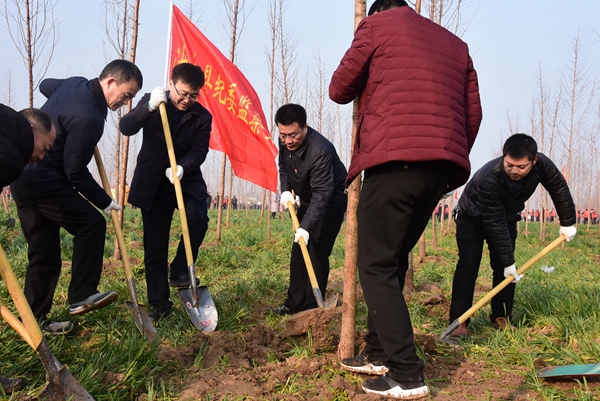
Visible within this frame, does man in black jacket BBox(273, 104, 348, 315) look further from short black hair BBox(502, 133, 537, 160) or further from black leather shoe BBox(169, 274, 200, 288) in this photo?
short black hair BBox(502, 133, 537, 160)

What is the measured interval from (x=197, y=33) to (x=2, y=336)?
4528 mm

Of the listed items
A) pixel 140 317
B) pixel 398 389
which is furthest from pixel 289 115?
pixel 398 389

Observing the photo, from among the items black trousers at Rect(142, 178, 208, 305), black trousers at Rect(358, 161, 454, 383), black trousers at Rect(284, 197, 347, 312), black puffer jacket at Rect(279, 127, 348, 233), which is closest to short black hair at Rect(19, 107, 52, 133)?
black trousers at Rect(142, 178, 208, 305)

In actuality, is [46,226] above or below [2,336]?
above

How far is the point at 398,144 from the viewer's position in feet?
7.46

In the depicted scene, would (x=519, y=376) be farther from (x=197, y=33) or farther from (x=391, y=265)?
(x=197, y=33)

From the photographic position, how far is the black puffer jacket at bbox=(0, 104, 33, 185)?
222cm

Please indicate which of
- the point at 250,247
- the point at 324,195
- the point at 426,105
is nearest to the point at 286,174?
the point at 324,195

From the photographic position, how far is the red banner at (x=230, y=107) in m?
6.23

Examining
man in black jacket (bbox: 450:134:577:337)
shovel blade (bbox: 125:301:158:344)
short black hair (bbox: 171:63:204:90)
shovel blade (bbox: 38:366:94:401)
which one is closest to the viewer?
shovel blade (bbox: 38:366:94:401)

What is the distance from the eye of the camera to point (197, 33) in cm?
629

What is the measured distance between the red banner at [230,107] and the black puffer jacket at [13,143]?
3.93m

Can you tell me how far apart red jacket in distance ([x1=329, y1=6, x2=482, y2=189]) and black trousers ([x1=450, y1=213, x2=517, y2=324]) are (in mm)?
1673

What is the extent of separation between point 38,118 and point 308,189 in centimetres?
228
